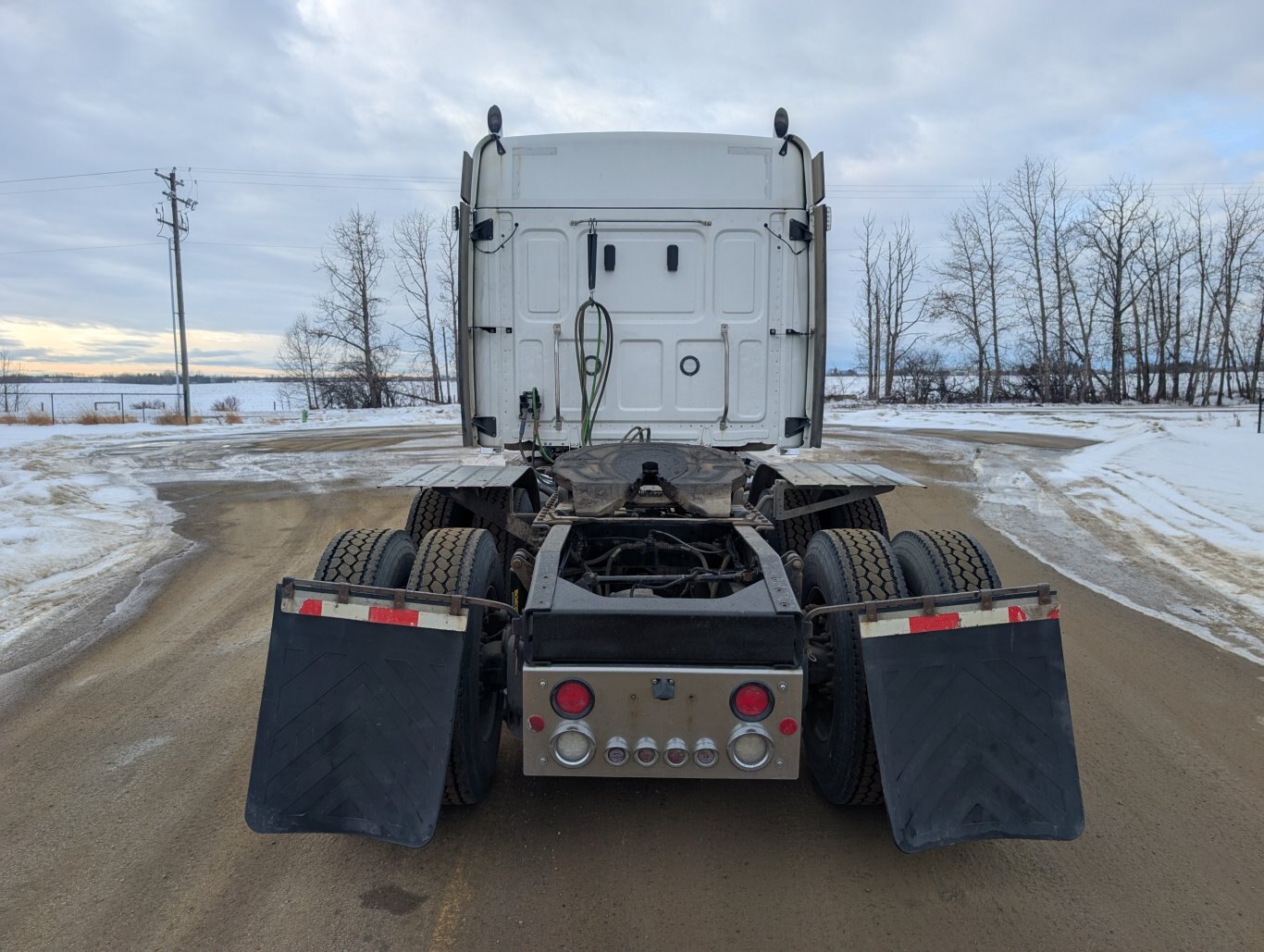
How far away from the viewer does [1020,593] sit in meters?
2.55

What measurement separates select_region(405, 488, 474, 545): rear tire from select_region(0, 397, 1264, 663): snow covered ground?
2.76 meters

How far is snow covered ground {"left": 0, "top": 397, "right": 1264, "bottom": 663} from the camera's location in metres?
6.06

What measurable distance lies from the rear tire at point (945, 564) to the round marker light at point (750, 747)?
2.99ft

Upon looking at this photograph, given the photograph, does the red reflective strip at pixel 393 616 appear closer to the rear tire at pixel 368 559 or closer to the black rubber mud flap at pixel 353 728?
the black rubber mud flap at pixel 353 728

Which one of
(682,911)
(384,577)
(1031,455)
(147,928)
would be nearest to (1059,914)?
(682,911)

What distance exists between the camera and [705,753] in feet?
8.00

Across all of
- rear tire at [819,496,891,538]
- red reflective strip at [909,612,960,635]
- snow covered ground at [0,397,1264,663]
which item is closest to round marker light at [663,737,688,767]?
red reflective strip at [909,612,960,635]

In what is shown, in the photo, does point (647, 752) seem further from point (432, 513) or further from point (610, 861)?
point (432, 513)

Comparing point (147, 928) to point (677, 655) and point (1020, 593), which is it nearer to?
point (677, 655)

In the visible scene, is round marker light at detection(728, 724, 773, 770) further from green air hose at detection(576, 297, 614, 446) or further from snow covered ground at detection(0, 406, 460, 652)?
snow covered ground at detection(0, 406, 460, 652)

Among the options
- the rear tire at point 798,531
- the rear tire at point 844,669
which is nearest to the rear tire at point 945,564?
the rear tire at point 844,669

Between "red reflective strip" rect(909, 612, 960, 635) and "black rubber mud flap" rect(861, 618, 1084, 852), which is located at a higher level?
"red reflective strip" rect(909, 612, 960, 635)

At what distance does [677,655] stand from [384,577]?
4.38ft

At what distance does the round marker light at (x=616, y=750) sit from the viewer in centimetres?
244
